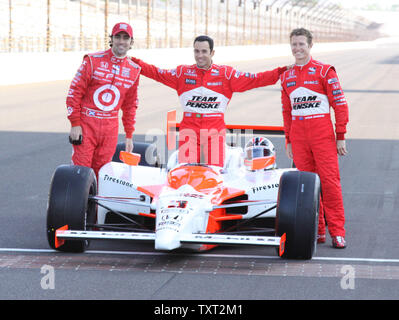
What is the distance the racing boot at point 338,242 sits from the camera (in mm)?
7213

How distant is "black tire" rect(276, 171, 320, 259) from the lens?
253 inches

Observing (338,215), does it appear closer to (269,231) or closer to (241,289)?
(269,231)

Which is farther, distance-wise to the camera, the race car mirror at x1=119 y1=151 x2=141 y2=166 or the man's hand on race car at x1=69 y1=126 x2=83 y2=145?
the race car mirror at x1=119 y1=151 x2=141 y2=166

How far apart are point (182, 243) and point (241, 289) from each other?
0.64 meters

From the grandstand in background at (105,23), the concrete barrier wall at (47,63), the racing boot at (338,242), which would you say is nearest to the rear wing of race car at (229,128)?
the racing boot at (338,242)

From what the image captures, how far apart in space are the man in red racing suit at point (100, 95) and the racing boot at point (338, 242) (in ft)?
7.79

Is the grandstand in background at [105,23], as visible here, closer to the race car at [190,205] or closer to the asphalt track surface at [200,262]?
the asphalt track surface at [200,262]

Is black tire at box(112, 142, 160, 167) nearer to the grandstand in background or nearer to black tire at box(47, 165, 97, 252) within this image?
black tire at box(47, 165, 97, 252)

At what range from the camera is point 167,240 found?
19.9 feet

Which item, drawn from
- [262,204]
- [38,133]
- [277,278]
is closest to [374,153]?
[38,133]

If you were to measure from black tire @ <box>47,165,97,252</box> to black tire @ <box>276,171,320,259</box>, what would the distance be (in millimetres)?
1579

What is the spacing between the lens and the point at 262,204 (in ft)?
22.8

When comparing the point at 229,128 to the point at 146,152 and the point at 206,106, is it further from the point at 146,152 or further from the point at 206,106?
the point at 146,152

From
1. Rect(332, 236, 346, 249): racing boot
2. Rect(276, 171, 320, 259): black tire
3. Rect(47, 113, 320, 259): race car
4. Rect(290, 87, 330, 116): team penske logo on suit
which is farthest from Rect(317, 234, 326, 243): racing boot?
Rect(290, 87, 330, 116): team penske logo on suit
